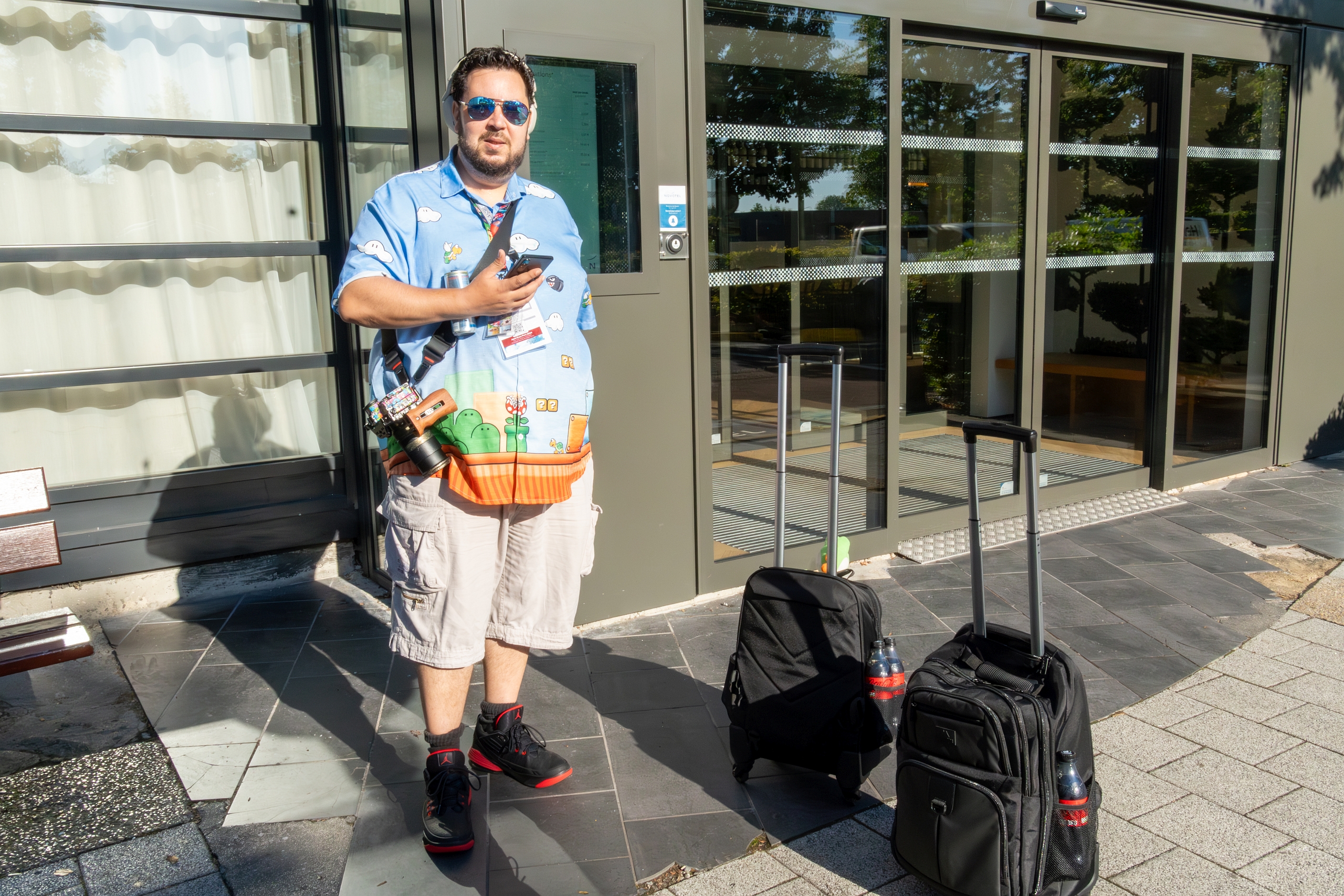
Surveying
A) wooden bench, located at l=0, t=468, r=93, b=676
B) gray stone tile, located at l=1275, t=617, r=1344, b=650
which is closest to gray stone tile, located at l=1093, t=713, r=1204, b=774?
gray stone tile, located at l=1275, t=617, r=1344, b=650

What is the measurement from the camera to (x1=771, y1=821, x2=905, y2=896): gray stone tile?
103 inches

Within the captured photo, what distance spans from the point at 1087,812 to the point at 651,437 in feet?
7.96

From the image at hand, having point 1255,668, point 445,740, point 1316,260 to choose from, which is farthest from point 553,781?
point 1316,260

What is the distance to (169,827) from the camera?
285 centimetres

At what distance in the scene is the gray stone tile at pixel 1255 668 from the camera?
3.82 metres

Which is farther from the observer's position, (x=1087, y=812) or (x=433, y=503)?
(x=433, y=503)

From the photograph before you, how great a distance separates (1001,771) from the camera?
2.31 metres

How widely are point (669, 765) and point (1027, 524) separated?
1.41m

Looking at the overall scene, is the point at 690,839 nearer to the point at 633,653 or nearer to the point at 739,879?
the point at 739,879

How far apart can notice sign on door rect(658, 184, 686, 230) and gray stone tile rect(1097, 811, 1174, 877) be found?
270cm

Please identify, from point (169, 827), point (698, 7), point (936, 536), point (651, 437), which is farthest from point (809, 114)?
point (169, 827)

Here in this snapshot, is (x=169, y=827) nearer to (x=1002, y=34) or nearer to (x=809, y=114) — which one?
(x=809, y=114)

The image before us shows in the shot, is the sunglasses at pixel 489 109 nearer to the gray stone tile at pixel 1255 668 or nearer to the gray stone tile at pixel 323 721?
the gray stone tile at pixel 323 721

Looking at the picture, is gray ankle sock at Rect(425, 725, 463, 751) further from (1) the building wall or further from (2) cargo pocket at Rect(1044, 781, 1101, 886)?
(1) the building wall
